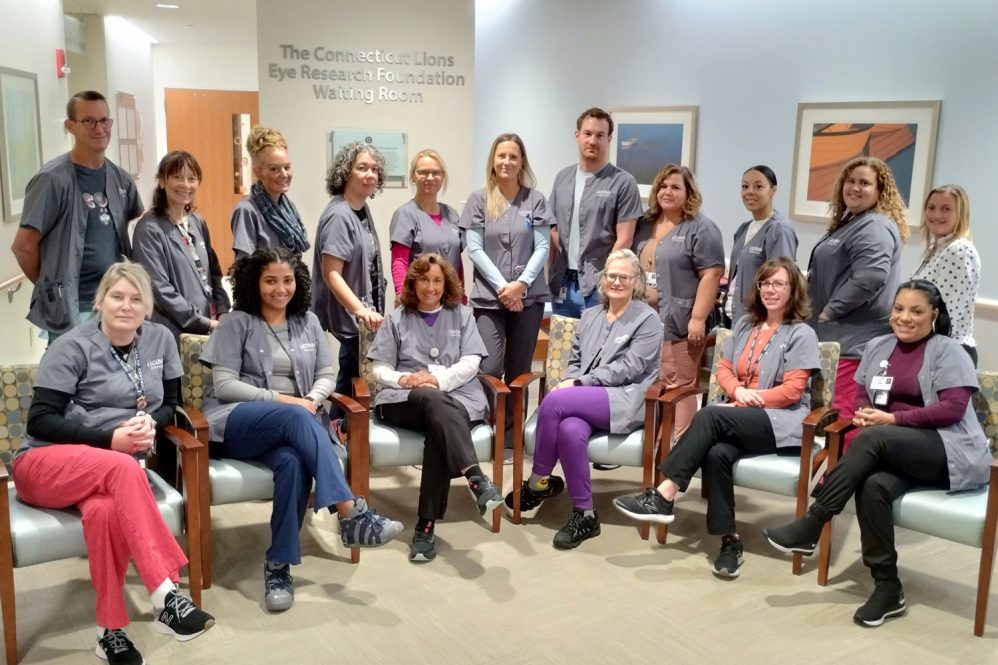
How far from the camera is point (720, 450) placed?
11.1ft

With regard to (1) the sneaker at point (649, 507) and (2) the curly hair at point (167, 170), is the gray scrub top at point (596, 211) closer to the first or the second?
(1) the sneaker at point (649, 507)

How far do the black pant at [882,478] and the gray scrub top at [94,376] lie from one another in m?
2.50

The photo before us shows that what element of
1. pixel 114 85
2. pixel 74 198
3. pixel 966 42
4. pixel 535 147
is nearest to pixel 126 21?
pixel 114 85

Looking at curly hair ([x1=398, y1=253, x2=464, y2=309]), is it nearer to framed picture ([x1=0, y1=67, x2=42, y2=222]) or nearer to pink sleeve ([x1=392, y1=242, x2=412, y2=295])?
pink sleeve ([x1=392, y1=242, x2=412, y2=295])

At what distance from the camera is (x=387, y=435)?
3559 millimetres

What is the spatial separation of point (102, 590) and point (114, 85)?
24.3 ft

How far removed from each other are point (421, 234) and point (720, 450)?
173 cm

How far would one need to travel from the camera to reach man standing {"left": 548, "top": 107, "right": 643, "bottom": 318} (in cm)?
428

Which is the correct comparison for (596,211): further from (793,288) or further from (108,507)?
(108,507)

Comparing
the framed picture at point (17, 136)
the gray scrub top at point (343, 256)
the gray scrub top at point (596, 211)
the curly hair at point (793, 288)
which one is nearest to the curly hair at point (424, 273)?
the gray scrub top at point (343, 256)

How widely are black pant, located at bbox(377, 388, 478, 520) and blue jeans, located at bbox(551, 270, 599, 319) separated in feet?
3.92

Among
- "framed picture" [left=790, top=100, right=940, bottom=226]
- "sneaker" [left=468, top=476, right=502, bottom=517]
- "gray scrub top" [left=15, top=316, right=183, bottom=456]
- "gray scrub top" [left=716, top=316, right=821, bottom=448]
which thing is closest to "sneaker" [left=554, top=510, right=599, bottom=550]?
"sneaker" [left=468, top=476, right=502, bottom=517]

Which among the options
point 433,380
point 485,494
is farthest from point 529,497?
point 433,380

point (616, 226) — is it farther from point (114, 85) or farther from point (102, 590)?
point (114, 85)
